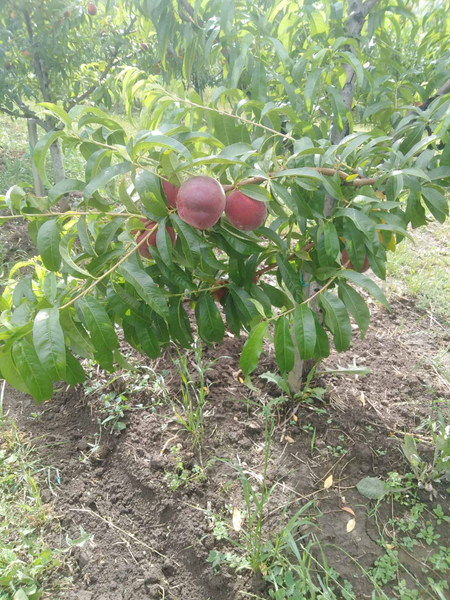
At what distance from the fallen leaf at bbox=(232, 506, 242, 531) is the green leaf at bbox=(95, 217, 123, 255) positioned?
3.57ft

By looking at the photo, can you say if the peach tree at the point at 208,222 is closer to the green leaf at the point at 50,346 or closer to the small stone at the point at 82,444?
the green leaf at the point at 50,346

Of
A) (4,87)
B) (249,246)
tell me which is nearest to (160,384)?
(249,246)

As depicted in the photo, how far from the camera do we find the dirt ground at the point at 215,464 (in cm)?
142

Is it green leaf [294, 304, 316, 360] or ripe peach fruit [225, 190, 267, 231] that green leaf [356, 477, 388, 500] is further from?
ripe peach fruit [225, 190, 267, 231]

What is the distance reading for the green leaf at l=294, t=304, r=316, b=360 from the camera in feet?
3.17

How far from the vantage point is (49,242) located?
920 millimetres

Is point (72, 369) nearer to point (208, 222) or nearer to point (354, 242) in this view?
point (208, 222)

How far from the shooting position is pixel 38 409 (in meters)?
2.04

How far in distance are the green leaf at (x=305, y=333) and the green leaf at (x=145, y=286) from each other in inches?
12.4

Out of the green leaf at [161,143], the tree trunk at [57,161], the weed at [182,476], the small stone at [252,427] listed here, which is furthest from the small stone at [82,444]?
the tree trunk at [57,161]

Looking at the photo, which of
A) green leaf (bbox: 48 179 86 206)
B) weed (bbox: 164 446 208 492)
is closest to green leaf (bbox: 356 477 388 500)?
weed (bbox: 164 446 208 492)

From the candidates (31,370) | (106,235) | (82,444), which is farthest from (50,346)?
(82,444)

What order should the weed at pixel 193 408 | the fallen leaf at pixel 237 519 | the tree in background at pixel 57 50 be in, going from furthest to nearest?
1. the tree in background at pixel 57 50
2. the weed at pixel 193 408
3. the fallen leaf at pixel 237 519

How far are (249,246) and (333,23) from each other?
94 centimetres
